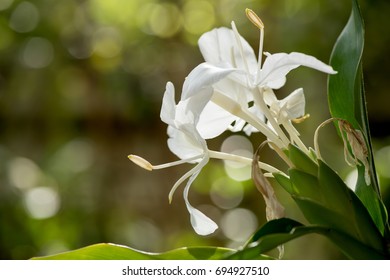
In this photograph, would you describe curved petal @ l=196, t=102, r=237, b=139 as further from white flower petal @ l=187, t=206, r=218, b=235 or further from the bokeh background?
the bokeh background

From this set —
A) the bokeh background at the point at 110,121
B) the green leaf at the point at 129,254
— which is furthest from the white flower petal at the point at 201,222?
the bokeh background at the point at 110,121

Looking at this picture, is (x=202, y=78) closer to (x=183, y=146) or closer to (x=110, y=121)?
(x=183, y=146)

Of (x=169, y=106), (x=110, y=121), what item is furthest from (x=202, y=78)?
(x=110, y=121)

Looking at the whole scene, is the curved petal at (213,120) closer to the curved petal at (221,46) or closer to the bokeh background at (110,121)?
the curved petal at (221,46)


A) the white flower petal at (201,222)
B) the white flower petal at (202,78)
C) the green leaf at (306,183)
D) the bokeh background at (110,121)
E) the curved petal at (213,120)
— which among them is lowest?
the bokeh background at (110,121)

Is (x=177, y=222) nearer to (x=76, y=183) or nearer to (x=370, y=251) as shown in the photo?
(x=76, y=183)

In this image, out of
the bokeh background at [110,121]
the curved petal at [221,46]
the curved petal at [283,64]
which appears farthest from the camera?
the bokeh background at [110,121]

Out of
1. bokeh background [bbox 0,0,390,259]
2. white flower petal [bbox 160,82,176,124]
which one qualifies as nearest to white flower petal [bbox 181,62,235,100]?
white flower petal [bbox 160,82,176,124]

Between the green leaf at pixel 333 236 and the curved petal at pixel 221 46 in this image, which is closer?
the green leaf at pixel 333 236

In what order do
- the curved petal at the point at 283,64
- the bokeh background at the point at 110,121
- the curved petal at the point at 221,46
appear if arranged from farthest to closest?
the bokeh background at the point at 110,121
the curved petal at the point at 221,46
the curved petal at the point at 283,64
